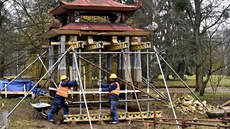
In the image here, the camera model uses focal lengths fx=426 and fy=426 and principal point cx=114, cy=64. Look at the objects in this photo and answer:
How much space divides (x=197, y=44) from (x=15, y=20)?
16228mm

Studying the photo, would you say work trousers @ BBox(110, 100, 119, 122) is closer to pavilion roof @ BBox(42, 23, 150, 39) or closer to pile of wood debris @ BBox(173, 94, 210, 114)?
pavilion roof @ BBox(42, 23, 150, 39)

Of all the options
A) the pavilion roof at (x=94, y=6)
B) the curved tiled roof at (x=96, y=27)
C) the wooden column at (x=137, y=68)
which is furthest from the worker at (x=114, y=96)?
the pavilion roof at (x=94, y=6)

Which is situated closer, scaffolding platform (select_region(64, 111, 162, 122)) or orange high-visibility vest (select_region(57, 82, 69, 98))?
scaffolding platform (select_region(64, 111, 162, 122))

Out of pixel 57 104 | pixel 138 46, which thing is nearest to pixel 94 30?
pixel 138 46

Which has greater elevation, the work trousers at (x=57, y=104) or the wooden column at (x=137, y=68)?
the wooden column at (x=137, y=68)

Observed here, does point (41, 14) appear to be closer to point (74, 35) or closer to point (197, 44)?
point (197, 44)

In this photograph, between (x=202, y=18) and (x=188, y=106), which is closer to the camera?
(x=188, y=106)

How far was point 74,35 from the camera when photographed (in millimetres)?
19141

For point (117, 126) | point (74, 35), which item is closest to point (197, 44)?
point (74, 35)

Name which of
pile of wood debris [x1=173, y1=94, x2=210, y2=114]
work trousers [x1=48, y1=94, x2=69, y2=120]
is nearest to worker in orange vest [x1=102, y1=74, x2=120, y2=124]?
work trousers [x1=48, y1=94, x2=69, y2=120]

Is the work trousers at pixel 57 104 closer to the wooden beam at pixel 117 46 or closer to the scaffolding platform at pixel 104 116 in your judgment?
the scaffolding platform at pixel 104 116

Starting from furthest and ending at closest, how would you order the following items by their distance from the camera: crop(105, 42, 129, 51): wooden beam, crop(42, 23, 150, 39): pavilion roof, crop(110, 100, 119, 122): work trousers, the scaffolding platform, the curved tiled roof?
the curved tiled roof, crop(42, 23, 150, 39): pavilion roof, crop(105, 42, 129, 51): wooden beam, crop(110, 100, 119, 122): work trousers, the scaffolding platform

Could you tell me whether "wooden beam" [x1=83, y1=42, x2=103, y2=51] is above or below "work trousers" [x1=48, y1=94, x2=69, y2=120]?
above

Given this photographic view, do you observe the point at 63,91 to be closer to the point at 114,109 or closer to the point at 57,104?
the point at 57,104
